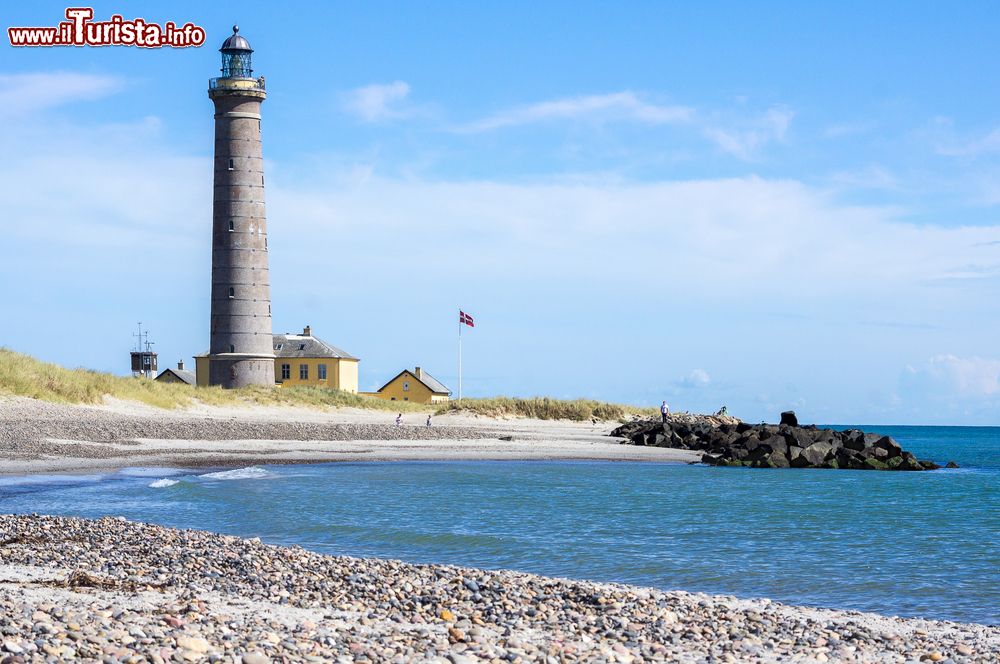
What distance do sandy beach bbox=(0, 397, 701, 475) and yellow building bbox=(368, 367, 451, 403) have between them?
2298 cm

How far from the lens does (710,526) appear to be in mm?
20094

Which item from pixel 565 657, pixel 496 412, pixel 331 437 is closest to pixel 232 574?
pixel 565 657

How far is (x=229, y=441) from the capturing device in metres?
37.2

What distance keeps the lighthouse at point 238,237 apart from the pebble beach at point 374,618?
46362mm

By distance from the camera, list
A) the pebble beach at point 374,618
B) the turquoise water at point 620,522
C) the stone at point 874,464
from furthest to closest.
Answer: the stone at point 874,464 < the turquoise water at point 620,522 < the pebble beach at point 374,618

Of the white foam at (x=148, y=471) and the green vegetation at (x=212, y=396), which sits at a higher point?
the green vegetation at (x=212, y=396)

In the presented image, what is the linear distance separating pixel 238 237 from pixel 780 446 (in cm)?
3094

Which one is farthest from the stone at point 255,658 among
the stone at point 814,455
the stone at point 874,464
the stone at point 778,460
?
the stone at point 874,464

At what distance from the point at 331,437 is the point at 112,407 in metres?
8.17

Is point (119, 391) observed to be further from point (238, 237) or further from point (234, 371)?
point (238, 237)

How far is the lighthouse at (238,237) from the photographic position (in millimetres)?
58688

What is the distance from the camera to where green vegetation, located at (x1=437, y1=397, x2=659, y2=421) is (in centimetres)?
5859

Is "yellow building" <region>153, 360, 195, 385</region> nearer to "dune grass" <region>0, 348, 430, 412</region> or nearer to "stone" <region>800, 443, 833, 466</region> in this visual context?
"dune grass" <region>0, 348, 430, 412</region>

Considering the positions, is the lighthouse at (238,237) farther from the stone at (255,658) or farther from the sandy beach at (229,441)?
the stone at (255,658)
